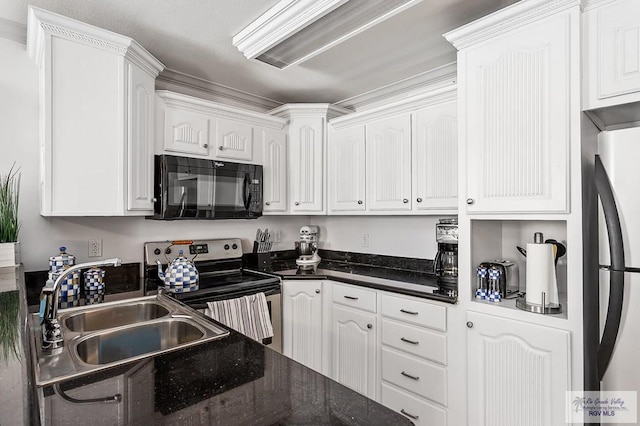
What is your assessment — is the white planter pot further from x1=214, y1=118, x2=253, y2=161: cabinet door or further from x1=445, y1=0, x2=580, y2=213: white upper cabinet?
x1=445, y1=0, x2=580, y2=213: white upper cabinet

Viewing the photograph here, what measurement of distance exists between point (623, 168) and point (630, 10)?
0.65m

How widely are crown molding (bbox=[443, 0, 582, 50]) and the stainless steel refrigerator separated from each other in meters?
0.63

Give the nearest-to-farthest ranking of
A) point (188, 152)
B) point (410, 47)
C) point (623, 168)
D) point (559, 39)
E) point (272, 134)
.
Answer: 1. point (623, 168)
2. point (559, 39)
3. point (410, 47)
4. point (188, 152)
5. point (272, 134)

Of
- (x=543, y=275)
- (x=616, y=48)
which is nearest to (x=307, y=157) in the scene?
(x=543, y=275)

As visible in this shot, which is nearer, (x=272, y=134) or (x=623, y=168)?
(x=623, y=168)

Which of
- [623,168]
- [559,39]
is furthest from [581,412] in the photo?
[559,39]

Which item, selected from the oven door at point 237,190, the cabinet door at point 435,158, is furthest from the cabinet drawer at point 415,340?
the oven door at point 237,190

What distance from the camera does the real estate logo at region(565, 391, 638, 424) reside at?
1385 mm

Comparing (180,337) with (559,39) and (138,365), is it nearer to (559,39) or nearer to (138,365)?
(138,365)

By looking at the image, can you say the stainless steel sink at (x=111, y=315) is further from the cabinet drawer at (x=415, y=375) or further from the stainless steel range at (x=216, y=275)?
the cabinet drawer at (x=415, y=375)

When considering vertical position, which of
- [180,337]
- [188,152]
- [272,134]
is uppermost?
[272,134]

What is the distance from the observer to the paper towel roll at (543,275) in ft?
5.41

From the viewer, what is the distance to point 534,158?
1658mm

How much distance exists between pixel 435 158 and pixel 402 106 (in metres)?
0.47
